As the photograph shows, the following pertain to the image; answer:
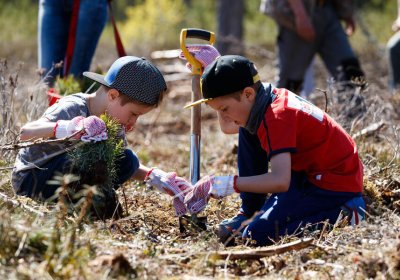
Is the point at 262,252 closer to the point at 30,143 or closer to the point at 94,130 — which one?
the point at 94,130

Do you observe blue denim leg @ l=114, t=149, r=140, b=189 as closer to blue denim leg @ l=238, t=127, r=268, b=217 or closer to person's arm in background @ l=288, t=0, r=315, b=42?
blue denim leg @ l=238, t=127, r=268, b=217

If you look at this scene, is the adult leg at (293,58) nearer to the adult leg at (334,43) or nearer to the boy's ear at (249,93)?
the adult leg at (334,43)

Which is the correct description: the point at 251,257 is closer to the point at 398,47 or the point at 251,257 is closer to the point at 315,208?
the point at 315,208

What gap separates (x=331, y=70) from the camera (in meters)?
6.23

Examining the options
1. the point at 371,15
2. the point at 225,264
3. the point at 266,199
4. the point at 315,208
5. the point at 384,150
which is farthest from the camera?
the point at 371,15

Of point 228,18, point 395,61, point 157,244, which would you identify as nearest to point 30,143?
point 157,244

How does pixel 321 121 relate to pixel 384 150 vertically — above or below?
above

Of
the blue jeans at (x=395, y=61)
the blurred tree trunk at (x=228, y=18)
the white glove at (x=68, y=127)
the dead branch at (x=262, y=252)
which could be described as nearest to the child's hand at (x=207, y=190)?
the dead branch at (x=262, y=252)

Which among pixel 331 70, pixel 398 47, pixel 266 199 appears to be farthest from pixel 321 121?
pixel 398 47

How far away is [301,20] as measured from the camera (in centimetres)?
605

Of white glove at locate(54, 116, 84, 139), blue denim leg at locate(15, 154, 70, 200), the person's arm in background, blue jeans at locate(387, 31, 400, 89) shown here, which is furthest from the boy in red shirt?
blue jeans at locate(387, 31, 400, 89)

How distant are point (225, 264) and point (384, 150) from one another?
2.19 metres

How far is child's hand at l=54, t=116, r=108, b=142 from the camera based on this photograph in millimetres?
3266

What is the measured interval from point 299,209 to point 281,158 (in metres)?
0.39
